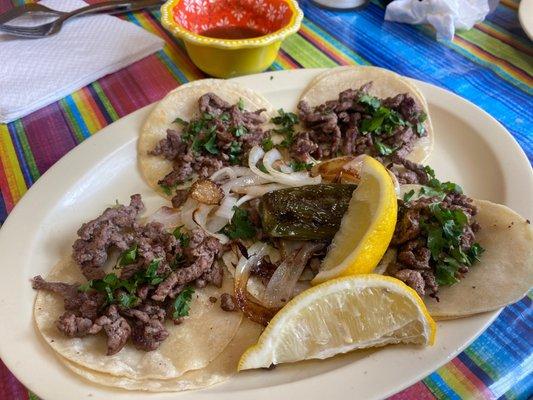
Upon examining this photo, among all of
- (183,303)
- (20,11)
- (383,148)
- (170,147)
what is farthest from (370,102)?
(20,11)

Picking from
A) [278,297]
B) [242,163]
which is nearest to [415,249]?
[278,297]

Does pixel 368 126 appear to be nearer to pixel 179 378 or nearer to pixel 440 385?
pixel 440 385

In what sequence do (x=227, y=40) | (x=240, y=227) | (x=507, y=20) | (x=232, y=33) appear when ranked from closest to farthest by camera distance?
(x=240, y=227) → (x=227, y=40) → (x=232, y=33) → (x=507, y=20)

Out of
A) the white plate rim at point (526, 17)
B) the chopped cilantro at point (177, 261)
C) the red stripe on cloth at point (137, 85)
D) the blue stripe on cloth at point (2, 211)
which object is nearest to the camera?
the chopped cilantro at point (177, 261)

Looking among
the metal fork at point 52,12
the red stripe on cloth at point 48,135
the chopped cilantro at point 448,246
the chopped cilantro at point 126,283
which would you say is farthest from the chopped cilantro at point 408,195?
the metal fork at point 52,12

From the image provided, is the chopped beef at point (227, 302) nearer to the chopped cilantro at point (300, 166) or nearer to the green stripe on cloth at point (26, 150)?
the chopped cilantro at point (300, 166)

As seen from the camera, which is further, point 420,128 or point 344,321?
point 420,128

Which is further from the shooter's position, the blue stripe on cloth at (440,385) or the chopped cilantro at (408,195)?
the chopped cilantro at (408,195)
